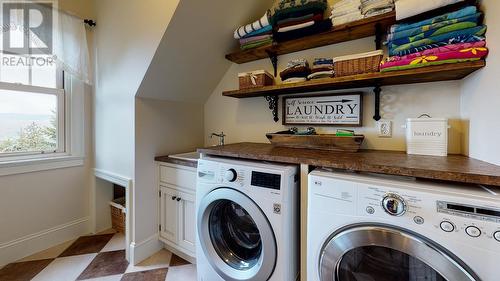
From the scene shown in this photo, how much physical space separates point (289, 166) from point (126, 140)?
1.39 m

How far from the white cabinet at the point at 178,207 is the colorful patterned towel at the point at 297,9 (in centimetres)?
132

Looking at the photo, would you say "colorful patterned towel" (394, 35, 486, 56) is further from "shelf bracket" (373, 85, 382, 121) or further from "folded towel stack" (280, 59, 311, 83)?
"folded towel stack" (280, 59, 311, 83)

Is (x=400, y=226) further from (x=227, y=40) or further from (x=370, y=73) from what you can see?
(x=227, y=40)

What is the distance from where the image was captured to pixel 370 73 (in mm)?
1214

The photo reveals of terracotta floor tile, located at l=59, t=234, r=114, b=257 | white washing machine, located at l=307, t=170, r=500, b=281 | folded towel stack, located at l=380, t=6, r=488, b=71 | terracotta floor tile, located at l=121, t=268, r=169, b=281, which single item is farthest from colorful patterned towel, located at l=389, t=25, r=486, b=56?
terracotta floor tile, located at l=59, t=234, r=114, b=257

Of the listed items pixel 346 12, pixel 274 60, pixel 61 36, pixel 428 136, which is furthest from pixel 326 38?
pixel 61 36

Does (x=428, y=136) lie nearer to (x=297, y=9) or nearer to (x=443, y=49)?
(x=443, y=49)

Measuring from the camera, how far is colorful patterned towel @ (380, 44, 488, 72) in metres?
0.93

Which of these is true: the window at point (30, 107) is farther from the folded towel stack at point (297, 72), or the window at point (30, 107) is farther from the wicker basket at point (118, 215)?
the folded towel stack at point (297, 72)

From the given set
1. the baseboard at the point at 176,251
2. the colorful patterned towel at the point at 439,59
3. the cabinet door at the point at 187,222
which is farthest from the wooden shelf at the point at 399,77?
the baseboard at the point at 176,251

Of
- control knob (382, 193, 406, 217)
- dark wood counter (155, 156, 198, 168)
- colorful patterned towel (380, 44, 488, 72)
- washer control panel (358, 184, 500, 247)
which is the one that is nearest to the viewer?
washer control panel (358, 184, 500, 247)

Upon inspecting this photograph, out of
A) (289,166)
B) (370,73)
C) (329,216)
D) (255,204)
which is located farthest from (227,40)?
(329,216)

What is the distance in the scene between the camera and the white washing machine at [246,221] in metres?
1.06

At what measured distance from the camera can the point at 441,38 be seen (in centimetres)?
103
